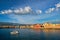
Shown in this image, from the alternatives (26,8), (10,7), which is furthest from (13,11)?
(26,8)

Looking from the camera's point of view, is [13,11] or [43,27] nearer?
[13,11]

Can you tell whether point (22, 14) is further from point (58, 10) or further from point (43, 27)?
point (58, 10)

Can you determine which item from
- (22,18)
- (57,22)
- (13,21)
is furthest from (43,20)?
(13,21)

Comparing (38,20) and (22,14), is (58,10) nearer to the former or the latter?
(38,20)

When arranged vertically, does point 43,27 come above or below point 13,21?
below

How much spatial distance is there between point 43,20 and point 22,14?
32.4 inches

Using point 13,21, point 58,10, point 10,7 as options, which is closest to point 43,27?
point 58,10

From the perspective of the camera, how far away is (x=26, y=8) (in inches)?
175

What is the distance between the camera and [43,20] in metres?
4.55

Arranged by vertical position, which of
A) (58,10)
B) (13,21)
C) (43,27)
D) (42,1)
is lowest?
(43,27)

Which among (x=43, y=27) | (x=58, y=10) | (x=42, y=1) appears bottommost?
(x=43, y=27)

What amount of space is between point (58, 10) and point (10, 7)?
1.77 meters

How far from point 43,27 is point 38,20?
0.42 m

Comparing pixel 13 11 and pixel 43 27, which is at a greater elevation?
pixel 13 11
